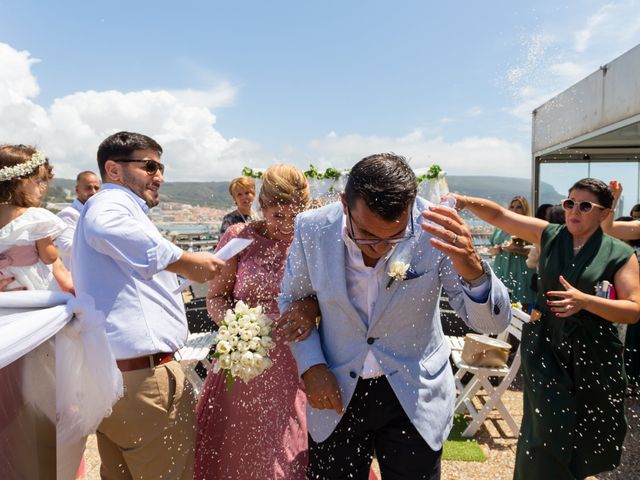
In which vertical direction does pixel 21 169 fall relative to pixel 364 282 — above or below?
above

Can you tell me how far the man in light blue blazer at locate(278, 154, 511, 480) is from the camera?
2.21 metres

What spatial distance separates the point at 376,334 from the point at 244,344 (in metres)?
0.77

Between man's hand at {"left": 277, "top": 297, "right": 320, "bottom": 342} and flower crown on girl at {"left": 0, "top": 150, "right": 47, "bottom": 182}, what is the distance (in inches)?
107

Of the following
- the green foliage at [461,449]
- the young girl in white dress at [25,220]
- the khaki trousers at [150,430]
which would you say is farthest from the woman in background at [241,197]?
the khaki trousers at [150,430]

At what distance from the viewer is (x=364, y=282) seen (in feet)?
7.61

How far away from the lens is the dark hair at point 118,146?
2.82 metres

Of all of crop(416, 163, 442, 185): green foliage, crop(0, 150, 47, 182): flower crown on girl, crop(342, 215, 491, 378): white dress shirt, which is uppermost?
crop(0, 150, 47, 182): flower crown on girl

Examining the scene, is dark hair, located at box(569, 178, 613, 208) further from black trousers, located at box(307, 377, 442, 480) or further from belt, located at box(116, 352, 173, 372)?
belt, located at box(116, 352, 173, 372)

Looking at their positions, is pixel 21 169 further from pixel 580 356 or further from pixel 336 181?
pixel 580 356

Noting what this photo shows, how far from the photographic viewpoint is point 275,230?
334 cm

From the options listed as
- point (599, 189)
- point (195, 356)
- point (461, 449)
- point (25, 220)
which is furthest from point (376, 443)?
point (25, 220)

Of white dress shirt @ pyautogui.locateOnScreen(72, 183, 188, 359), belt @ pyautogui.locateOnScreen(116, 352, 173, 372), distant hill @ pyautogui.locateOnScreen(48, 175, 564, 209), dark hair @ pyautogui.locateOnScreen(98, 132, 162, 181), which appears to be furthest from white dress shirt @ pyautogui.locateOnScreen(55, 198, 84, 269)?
belt @ pyautogui.locateOnScreen(116, 352, 173, 372)

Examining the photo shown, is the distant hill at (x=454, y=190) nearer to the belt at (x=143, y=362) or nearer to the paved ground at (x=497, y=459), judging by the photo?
the belt at (x=143, y=362)

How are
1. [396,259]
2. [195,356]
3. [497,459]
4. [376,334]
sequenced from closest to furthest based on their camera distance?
[396,259]
[376,334]
[497,459]
[195,356]
